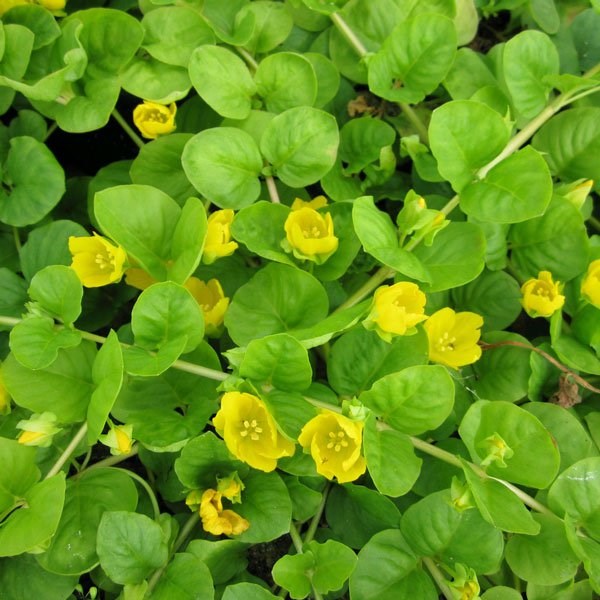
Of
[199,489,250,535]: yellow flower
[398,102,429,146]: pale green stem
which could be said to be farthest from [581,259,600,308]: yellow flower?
[199,489,250,535]: yellow flower

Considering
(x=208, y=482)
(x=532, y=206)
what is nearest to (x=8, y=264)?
(x=208, y=482)

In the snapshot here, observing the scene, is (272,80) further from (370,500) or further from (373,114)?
(370,500)

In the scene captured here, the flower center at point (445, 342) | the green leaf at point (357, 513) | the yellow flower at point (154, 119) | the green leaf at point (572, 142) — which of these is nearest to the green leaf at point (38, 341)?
the yellow flower at point (154, 119)

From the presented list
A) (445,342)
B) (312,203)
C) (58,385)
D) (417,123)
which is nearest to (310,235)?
(312,203)

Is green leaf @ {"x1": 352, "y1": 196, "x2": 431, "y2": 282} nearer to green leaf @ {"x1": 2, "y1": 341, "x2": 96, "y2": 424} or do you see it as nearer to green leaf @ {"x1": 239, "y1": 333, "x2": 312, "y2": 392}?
green leaf @ {"x1": 239, "y1": 333, "x2": 312, "y2": 392}

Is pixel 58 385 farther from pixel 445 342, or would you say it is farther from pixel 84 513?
pixel 445 342

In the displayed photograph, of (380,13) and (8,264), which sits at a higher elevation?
(380,13)

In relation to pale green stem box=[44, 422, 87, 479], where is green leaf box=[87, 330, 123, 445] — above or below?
above
